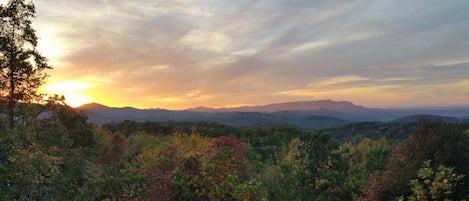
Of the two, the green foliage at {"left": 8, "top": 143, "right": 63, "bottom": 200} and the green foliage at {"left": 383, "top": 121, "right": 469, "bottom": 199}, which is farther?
the green foliage at {"left": 8, "top": 143, "right": 63, "bottom": 200}

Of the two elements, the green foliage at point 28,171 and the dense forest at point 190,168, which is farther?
the green foliage at point 28,171

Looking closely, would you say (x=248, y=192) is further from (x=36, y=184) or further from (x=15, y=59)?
(x=15, y=59)

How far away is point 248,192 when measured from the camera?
28.1ft

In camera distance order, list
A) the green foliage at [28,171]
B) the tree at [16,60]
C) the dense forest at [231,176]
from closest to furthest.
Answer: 1. the dense forest at [231,176]
2. the green foliage at [28,171]
3. the tree at [16,60]

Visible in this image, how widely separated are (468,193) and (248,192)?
411cm

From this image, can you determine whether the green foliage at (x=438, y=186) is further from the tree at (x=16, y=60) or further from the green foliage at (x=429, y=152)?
the tree at (x=16, y=60)

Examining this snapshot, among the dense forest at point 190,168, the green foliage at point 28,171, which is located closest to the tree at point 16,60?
the dense forest at point 190,168

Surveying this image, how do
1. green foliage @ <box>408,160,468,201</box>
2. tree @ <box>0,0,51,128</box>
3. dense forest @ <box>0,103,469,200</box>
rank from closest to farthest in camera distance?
green foliage @ <box>408,160,468,201</box>
dense forest @ <box>0,103,469,200</box>
tree @ <box>0,0,51,128</box>

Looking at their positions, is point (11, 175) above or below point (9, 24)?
below

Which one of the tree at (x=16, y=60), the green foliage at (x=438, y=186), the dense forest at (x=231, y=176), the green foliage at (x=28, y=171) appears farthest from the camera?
the tree at (x=16, y=60)

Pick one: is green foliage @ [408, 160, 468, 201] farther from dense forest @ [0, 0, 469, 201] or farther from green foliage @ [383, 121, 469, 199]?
green foliage @ [383, 121, 469, 199]

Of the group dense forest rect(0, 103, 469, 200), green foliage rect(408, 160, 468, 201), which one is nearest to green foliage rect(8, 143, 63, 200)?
dense forest rect(0, 103, 469, 200)

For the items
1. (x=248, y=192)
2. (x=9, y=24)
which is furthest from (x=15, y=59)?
(x=248, y=192)

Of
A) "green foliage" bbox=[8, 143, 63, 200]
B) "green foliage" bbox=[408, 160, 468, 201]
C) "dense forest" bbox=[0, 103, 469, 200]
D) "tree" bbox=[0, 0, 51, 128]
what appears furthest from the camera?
"tree" bbox=[0, 0, 51, 128]
